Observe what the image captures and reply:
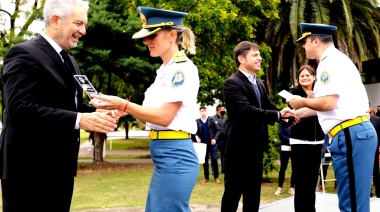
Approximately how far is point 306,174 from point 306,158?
0.70 feet

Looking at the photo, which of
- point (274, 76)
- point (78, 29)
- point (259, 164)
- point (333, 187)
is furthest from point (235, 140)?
point (274, 76)

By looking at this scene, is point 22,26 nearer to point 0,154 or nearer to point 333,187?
point 333,187

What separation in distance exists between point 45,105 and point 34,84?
164mm

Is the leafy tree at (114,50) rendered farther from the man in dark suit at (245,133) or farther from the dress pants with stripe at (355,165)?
the dress pants with stripe at (355,165)

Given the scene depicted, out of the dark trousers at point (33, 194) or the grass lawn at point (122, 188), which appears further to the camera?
the grass lawn at point (122, 188)

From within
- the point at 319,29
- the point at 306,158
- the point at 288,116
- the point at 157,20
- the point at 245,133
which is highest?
the point at 319,29

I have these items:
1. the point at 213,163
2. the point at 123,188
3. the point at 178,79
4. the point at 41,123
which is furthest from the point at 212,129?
the point at 41,123

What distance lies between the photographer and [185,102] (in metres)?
3.53

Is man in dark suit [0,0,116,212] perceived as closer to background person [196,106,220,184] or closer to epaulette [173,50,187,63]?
epaulette [173,50,187,63]

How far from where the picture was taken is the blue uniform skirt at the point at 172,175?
139 inches

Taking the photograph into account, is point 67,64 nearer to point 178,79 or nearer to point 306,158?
point 178,79

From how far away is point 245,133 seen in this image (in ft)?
19.0

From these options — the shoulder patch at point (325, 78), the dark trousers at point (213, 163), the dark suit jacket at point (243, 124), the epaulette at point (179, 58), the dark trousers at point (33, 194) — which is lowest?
the dark trousers at point (213, 163)

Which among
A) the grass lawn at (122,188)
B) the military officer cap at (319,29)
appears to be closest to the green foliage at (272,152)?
the grass lawn at (122,188)
